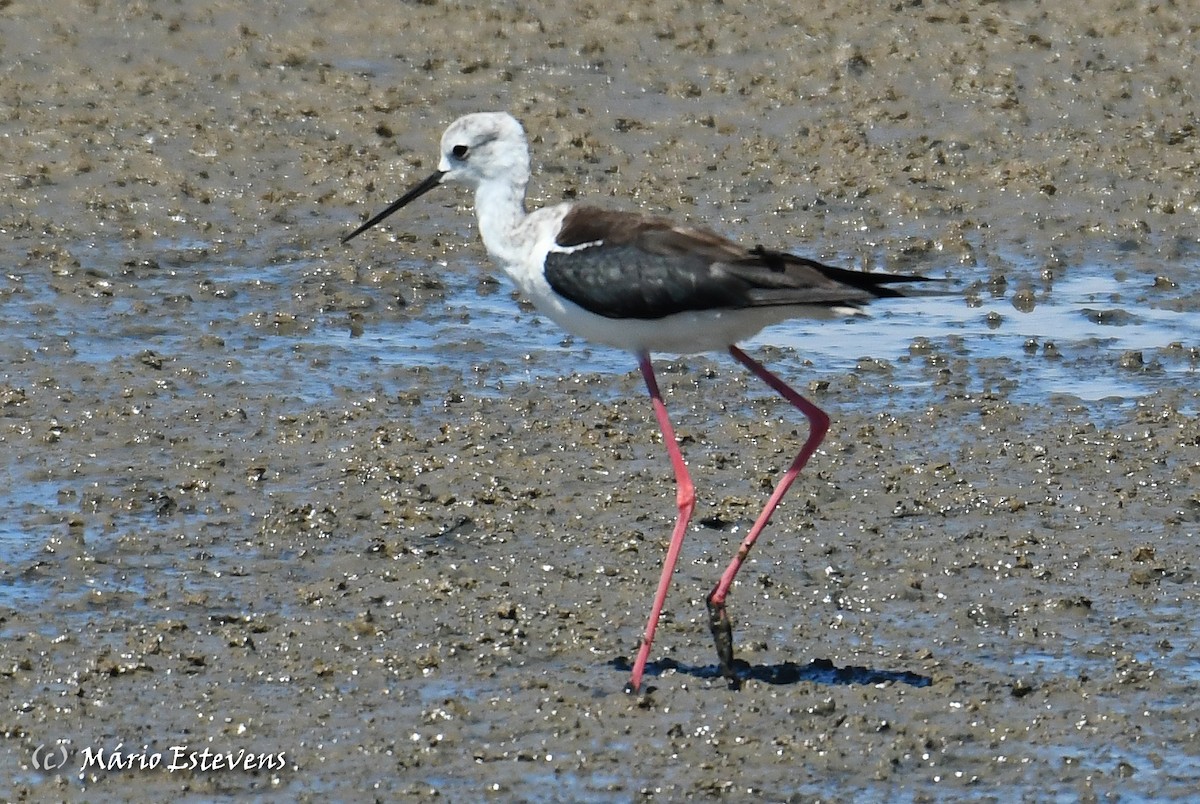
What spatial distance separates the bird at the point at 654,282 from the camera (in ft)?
18.1

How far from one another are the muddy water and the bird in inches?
13.9

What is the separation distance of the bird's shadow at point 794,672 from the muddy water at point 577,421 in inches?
0.8

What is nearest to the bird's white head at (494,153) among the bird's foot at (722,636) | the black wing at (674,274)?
the black wing at (674,274)

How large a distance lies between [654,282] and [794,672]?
1174mm

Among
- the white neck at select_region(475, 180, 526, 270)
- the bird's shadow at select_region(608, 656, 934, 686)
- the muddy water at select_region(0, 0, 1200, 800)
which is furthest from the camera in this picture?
the white neck at select_region(475, 180, 526, 270)

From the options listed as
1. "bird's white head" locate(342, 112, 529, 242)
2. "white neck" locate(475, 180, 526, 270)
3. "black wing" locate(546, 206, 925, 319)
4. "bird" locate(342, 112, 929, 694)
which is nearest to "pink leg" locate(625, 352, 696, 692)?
"bird" locate(342, 112, 929, 694)

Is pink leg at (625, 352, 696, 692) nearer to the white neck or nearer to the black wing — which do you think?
the black wing

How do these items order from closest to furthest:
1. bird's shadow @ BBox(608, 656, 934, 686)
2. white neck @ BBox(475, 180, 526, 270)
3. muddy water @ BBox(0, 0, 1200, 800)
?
muddy water @ BBox(0, 0, 1200, 800)
bird's shadow @ BBox(608, 656, 934, 686)
white neck @ BBox(475, 180, 526, 270)

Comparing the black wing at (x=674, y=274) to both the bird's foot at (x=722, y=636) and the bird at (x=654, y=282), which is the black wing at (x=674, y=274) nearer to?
the bird at (x=654, y=282)

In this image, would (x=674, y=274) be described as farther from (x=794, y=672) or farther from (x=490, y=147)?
(x=794, y=672)

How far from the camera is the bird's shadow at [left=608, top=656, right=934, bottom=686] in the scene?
539 cm

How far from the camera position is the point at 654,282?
5633 mm

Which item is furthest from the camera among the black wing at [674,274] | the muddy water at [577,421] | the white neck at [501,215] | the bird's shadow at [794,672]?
the white neck at [501,215]

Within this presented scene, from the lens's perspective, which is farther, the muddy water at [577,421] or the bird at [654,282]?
the bird at [654,282]
